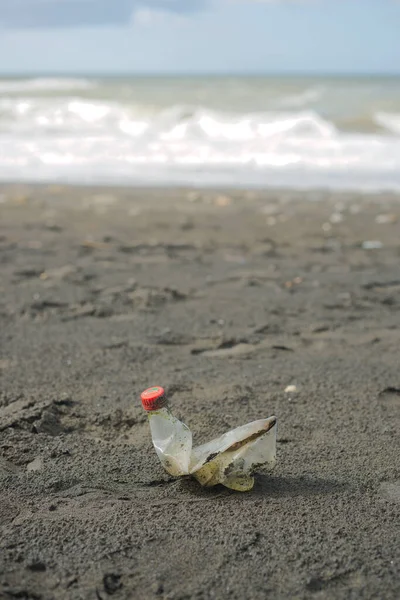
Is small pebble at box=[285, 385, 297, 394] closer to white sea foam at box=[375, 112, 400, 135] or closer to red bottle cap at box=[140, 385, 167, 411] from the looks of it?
red bottle cap at box=[140, 385, 167, 411]

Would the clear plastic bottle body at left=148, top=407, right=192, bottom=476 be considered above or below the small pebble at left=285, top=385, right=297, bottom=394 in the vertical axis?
above

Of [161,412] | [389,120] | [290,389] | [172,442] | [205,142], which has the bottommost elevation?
[290,389]

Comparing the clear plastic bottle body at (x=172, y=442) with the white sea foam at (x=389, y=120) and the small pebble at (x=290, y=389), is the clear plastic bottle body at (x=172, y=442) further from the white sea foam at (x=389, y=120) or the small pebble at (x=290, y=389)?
the white sea foam at (x=389, y=120)

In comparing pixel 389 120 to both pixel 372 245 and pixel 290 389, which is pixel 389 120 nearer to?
pixel 372 245

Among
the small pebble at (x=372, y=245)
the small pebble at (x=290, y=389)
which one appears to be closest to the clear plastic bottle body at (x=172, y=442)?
the small pebble at (x=290, y=389)

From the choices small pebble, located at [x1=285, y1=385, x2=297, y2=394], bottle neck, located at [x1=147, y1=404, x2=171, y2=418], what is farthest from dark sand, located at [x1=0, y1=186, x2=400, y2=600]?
bottle neck, located at [x1=147, y1=404, x2=171, y2=418]

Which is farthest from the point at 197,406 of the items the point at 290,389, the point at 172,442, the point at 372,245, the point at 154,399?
the point at 372,245

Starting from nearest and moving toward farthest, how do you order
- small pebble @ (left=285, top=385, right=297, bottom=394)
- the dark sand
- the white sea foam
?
1. the dark sand
2. small pebble @ (left=285, top=385, right=297, bottom=394)
3. the white sea foam
